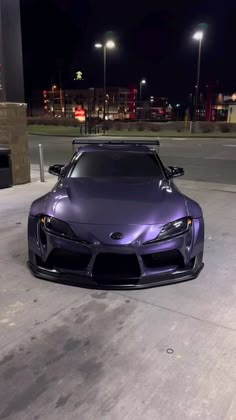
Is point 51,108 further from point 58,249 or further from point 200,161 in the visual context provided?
point 58,249

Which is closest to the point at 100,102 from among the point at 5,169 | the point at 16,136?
the point at 16,136

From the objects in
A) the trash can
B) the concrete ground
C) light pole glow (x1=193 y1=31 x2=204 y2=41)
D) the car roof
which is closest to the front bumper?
the concrete ground

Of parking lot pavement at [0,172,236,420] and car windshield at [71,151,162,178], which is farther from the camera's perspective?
car windshield at [71,151,162,178]

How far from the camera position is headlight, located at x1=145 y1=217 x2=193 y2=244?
11.7 feet

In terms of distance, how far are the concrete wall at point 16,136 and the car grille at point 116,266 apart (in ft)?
20.9

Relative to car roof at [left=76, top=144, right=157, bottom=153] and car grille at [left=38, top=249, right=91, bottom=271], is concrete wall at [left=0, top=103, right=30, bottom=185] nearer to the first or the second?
car roof at [left=76, top=144, right=157, bottom=153]

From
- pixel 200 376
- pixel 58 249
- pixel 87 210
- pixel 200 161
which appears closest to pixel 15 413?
pixel 200 376

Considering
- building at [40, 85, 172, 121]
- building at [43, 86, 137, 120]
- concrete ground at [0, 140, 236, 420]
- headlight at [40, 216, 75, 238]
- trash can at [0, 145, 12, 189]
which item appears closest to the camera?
concrete ground at [0, 140, 236, 420]

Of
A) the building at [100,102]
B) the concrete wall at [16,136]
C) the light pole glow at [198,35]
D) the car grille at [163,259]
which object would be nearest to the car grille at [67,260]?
the car grille at [163,259]

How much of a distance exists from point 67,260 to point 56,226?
343mm

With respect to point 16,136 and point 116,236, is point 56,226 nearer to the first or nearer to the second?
point 116,236

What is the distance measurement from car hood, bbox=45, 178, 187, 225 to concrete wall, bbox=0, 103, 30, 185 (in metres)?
5.00

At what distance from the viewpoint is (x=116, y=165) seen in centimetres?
509

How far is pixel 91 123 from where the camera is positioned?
39.9 meters
